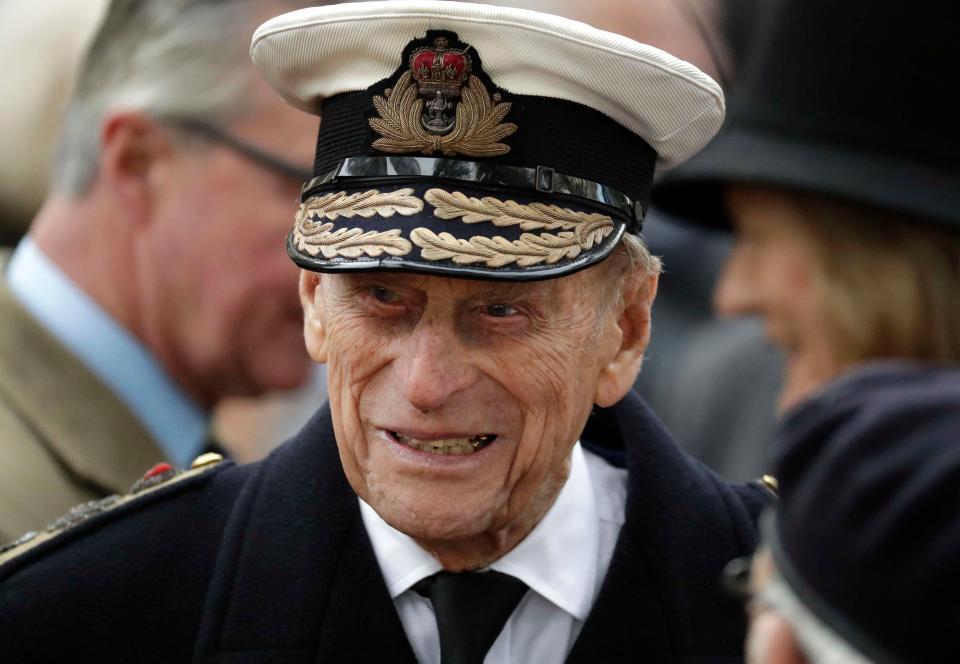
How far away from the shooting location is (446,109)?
3088mm

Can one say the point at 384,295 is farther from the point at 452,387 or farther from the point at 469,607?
the point at 469,607

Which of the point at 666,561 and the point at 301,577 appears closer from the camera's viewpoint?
the point at 301,577

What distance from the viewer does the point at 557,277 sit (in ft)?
10.0

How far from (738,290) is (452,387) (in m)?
0.65

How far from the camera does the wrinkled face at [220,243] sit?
4875 mm

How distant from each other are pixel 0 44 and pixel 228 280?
135 cm

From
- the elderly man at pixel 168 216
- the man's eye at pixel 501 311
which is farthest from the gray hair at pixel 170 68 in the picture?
the man's eye at pixel 501 311

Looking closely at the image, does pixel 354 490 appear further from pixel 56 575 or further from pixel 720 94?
pixel 720 94

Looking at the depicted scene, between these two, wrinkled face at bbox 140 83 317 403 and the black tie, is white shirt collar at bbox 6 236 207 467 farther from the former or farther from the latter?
the black tie

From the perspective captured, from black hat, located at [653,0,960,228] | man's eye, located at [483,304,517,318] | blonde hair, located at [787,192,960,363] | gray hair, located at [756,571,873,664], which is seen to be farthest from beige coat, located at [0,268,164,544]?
gray hair, located at [756,571,873,664]

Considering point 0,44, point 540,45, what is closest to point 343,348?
point 540,45

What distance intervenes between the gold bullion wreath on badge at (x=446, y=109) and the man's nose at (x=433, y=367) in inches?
14.3

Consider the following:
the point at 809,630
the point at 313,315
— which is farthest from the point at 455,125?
the point at 809,630

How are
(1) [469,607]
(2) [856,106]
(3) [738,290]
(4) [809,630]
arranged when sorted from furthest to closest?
(1) [469,607], (3) [738,290], (2) [856,106], (4) [809,630]
